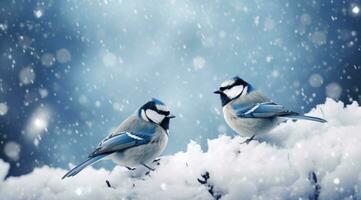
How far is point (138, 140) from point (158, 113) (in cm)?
18

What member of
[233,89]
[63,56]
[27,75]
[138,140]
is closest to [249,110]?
[233,89]

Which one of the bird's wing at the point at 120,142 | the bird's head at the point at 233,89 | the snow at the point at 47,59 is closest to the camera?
the bird's wing at the point at 120,142

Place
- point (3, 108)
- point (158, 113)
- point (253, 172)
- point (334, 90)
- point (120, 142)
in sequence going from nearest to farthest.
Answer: point (253, 172) → point (120, 142) → point (158, 113) → point (334, 90) → point (3, 108)

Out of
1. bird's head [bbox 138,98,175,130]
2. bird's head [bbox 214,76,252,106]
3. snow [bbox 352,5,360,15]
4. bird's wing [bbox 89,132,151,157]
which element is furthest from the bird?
snow [bbox 352,5,360,15]

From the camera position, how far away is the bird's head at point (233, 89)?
2725mm

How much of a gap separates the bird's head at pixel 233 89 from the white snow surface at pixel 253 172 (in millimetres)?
341

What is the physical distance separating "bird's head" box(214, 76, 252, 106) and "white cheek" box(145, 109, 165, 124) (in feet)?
1.28

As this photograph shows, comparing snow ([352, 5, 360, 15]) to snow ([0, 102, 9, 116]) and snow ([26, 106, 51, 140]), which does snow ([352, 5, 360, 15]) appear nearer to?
snow ([26, 106, 51, 140])

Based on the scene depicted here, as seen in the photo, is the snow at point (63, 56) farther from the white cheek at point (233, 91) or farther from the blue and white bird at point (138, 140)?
the white cheek at point (233, 91)

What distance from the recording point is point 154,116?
2.57 metres

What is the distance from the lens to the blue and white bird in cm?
241

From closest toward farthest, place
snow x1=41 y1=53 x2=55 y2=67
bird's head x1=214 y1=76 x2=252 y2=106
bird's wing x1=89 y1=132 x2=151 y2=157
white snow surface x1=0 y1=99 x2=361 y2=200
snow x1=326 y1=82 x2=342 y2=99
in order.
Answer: white snow surface x1=0 y1=99 x2=361 y2=200 < bird's wing x1=89 y1=132 x2=151 y2=157 < bird's head x1=214 y1=76 x2=252 y2=106 < snow x1=326 y1=82 x2=342 y2=99 < snow x1=41 y1=53 x2=55 y2=67

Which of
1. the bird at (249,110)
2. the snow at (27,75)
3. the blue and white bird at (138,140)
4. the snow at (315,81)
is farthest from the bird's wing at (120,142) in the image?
the snow at (315,81)

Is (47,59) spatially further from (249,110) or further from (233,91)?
(249,110)
